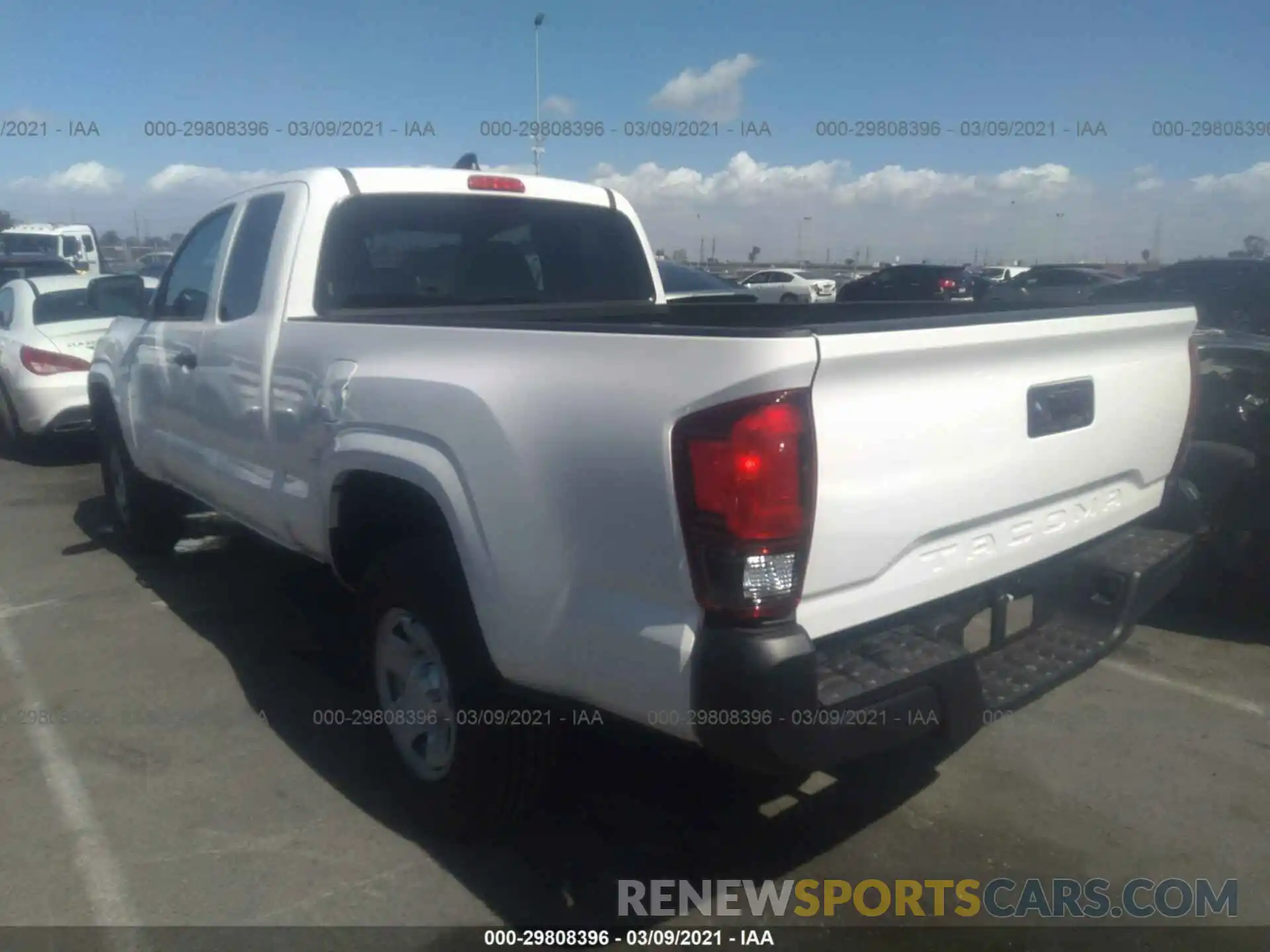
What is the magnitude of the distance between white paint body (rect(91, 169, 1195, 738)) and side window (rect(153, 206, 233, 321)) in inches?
57.8

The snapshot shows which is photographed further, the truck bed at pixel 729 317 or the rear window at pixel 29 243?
Result: the rear window at pixel 29 243

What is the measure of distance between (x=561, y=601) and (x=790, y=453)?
703 millimetres

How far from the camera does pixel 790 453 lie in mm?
2244

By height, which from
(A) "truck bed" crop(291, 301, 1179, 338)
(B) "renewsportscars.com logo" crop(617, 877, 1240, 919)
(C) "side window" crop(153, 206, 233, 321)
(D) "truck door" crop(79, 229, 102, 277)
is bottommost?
(B) "renewsportscars.com logo" crop(617, 877, 1240, 919)

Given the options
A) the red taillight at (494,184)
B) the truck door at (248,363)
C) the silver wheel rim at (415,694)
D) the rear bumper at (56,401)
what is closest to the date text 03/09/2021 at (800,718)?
the silver wheel rim at (415,694)

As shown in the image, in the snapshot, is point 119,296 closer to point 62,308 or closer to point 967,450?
point 62,308

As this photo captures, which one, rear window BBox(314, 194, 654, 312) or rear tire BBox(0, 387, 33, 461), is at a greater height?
rear window BBox(314, 194, 654, 312)

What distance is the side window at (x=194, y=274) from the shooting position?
4.78m

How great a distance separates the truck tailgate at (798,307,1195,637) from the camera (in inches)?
92.2

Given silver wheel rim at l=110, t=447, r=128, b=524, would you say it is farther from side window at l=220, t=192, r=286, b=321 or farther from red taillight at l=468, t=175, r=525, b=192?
red taillight at l=468, t=175, r=525, b=192

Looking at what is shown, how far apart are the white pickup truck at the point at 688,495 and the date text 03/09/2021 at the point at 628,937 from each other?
1.17 ft

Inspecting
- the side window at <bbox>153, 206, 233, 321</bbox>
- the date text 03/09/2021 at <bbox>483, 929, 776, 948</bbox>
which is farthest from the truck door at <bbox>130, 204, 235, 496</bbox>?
the date text 03/09/2021 at <bbox>483, 929, 776, 948</bbox>

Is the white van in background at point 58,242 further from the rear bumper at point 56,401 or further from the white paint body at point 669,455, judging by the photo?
the white paint body at point 669,455

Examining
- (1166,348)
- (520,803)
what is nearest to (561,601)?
(520,803)
